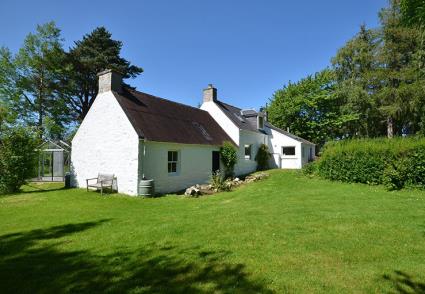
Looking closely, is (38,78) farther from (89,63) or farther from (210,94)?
(210,94)

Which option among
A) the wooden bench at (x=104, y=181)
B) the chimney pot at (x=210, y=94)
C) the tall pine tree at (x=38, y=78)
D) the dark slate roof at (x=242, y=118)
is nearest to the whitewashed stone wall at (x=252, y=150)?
the dark slate roof at (x=242, y=118)

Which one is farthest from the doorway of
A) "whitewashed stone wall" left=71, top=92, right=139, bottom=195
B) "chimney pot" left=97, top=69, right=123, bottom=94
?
"chimney pot" left=97, top=69, right=123, bottom=94

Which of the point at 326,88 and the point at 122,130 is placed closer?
the point at 122,130

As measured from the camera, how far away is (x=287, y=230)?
6.98 metres

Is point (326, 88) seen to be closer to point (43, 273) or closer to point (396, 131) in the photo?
point (396, 131)

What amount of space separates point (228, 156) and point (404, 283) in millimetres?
16269

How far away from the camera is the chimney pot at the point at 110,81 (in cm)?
1577

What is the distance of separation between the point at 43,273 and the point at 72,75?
31.6m

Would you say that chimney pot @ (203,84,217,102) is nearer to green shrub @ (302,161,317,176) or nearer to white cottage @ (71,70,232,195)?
white cottage @ (71,70,232,195)

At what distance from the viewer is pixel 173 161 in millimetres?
16312

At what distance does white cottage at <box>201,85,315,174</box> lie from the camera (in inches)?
910

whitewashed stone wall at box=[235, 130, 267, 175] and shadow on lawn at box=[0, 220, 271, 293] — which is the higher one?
whitewashed stone wall at box=[235, 130, 267, 175]

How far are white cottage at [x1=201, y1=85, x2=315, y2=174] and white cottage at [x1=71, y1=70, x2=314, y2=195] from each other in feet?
7.97

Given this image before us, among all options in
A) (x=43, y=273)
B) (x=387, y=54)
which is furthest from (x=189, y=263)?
(x=387, y=54)
